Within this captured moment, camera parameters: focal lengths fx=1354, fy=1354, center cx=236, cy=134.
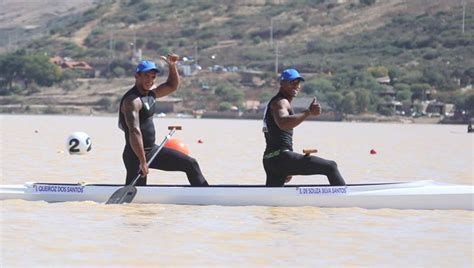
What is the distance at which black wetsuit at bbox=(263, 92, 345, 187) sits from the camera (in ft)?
53.4

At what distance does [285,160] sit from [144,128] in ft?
5.75

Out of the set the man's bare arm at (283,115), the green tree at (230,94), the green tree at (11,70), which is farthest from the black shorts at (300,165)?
the green tree at (11,70)

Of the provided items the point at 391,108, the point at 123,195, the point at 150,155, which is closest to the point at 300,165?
the point at 150,155

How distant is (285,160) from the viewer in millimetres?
16297

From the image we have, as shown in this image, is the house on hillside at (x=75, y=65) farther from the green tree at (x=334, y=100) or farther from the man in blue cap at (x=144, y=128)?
the man in blue cap at (x=144, y=128)

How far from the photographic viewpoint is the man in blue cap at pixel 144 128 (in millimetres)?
16109

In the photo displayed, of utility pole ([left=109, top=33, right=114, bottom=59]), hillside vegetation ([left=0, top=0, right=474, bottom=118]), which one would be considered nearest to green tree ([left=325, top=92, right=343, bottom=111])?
hillside vegetation ([left=0, top=0, right=474, bottom=118])

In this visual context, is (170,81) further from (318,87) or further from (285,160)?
(318,87)

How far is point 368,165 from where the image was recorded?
29.5 m

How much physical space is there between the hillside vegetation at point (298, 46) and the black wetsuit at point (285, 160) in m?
105

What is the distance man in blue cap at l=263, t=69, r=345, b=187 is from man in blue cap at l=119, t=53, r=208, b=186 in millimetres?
958

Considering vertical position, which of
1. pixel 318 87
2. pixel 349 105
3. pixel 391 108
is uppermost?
pixel 318 87

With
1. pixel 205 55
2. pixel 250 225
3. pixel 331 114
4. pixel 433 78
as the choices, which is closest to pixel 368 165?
pixel 250 225

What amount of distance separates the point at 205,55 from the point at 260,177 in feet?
450
